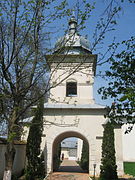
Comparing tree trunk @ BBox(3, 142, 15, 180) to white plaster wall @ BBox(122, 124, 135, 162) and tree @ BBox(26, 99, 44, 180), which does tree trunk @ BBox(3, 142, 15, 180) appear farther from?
white plaster wall @ BBox(122, 124, 135, 162)

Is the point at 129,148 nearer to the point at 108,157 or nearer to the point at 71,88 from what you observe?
the point at 71,88

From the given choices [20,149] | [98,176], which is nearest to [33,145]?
[20,149]

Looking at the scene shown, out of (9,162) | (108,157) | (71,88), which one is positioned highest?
(71,88)

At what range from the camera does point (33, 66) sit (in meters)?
8.52

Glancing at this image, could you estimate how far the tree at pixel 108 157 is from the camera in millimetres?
12570

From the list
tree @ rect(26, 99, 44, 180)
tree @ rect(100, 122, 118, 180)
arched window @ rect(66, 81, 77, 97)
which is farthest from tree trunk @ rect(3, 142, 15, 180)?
arched window @ rect(66, 81, 77, 97)

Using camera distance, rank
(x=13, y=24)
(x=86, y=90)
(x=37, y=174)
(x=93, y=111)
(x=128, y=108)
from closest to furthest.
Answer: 1. (x=128, y=108)
2. (x=13, y=24)
3. (x=37, y=174)
4. (x=93, y=111)
5. (x=86, y=90)

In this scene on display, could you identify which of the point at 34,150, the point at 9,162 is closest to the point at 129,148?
the point at 34,150

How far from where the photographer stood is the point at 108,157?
13211mm

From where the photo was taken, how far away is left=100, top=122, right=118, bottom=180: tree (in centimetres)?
1257

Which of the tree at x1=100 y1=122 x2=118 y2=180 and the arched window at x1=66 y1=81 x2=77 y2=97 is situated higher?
the arched window at x1=66 y1=81 x2=77 y2=97

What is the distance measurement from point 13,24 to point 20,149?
889 centimetres

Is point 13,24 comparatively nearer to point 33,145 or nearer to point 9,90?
point 9,90

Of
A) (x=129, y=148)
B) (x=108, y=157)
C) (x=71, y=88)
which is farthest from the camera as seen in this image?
(x=129, y=148)
